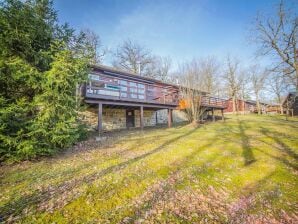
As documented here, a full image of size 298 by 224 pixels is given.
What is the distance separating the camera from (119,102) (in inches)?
478

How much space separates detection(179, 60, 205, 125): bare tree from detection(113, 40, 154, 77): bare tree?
16490mm

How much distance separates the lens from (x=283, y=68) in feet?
50.1

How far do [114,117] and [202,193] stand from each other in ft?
37.7

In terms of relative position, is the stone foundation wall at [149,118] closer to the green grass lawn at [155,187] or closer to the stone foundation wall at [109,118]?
the stone foundation wall at [109,118]

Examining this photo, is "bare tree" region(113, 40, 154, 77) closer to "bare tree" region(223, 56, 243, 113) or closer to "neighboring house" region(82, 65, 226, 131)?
"neighboring house" region(82, 65, 226, 131)

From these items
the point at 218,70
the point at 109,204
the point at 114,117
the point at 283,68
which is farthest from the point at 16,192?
the point at 218,70

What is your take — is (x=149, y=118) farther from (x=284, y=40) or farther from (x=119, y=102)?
(x=284, y=40)

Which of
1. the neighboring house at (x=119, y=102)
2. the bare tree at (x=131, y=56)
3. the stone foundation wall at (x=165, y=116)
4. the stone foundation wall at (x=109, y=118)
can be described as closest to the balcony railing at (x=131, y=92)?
the neighboring house at (x=119, y=102)

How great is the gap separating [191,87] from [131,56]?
65.3ft

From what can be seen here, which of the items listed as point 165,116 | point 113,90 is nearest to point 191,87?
point 113,90

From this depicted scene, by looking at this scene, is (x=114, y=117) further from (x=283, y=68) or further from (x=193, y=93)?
(x=283, y=68)

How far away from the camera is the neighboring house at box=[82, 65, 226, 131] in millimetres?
10953

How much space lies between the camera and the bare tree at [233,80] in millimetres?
32906

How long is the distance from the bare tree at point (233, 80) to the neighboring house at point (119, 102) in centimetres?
1510
